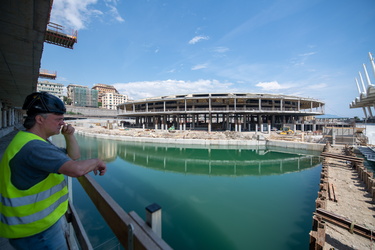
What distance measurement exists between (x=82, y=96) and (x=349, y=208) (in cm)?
9712

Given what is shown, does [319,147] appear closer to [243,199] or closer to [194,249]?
[243,199]

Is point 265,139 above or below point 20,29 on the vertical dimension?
below

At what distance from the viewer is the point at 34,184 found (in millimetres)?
1157

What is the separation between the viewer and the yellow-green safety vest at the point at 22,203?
1.10 metres

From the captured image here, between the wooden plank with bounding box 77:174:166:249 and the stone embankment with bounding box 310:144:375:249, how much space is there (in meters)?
5.13

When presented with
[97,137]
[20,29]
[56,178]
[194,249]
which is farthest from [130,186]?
[97,137]

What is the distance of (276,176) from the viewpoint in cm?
1300

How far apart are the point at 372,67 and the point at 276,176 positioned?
2432 cm

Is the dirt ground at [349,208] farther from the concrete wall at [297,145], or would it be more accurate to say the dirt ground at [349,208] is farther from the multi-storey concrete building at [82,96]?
the multi-storey concrete building at [82,96]

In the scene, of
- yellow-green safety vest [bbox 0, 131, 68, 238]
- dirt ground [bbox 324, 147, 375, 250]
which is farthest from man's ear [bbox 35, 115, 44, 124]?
dirt ground [bbox 324, 147, 375, 250]

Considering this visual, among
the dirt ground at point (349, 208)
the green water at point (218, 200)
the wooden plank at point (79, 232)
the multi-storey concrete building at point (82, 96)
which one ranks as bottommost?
the green water at point (218, 200)

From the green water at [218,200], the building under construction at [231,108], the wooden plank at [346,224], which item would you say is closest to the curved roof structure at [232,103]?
the building under construction at [231,108]

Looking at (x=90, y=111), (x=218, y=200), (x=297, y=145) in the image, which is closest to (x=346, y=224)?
(x=218, y=200)

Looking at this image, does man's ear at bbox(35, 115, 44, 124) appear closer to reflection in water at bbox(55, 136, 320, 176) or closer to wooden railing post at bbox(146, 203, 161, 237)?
wooden railing post at bbox(146, 203, 161, 237)
